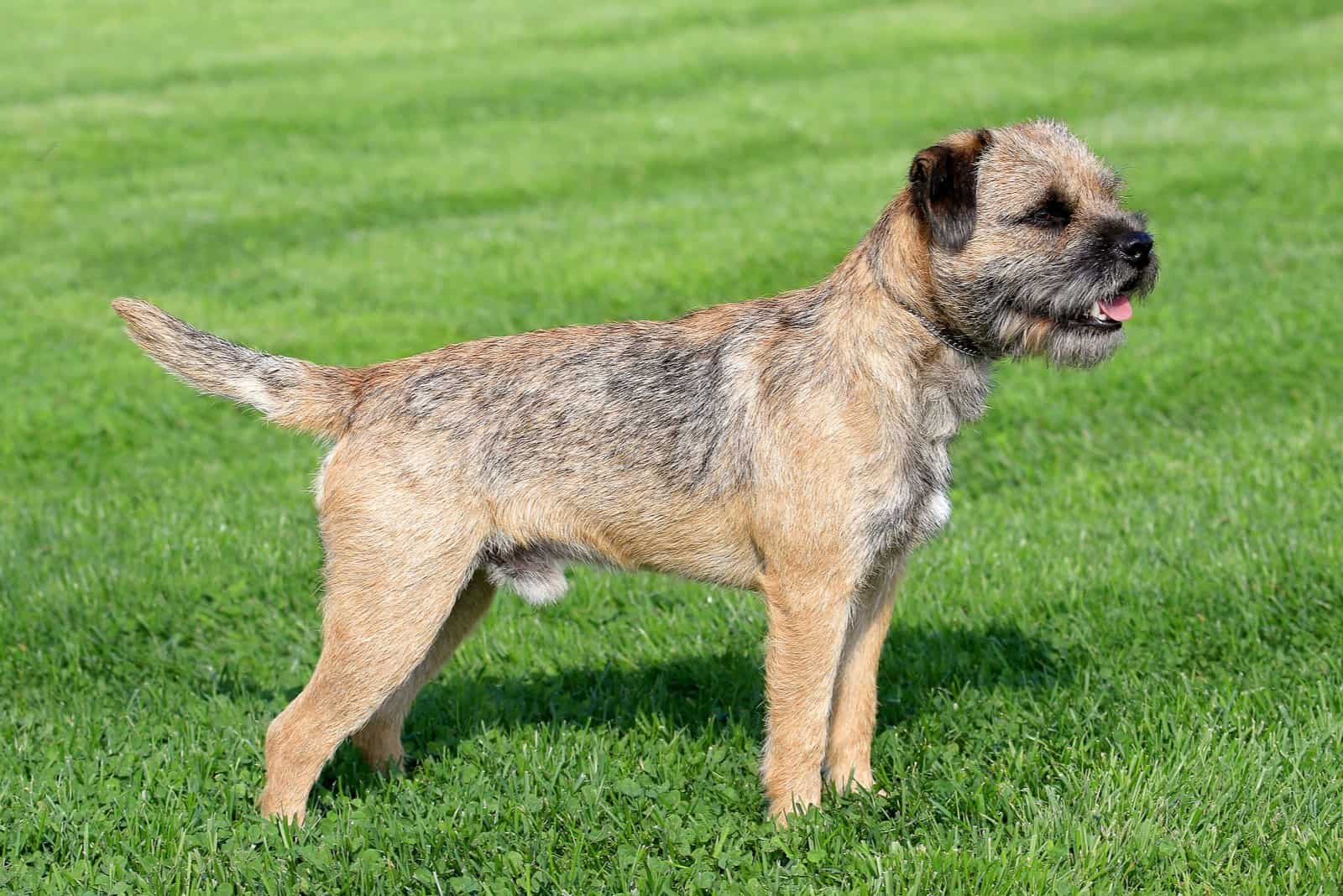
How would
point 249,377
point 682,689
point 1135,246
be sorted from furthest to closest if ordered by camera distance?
point 682,689 < point 249,377 < point 1135,246

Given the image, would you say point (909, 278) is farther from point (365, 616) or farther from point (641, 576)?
point (641, 576)

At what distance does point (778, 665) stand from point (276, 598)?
2924mm

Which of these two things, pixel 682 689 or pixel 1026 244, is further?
pixel 682 689

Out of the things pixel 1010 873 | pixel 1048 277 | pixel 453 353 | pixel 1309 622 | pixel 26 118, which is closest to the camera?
pixel 1010 873

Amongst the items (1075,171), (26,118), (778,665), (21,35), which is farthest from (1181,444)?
(21,35)

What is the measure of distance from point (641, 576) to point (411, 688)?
6.18 feet

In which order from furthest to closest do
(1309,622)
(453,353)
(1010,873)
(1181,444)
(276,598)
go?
(1181,444), (276,598), (1309,622), (453,353), (1010,873)

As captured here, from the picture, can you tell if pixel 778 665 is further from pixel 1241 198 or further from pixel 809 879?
pixel 1241 198

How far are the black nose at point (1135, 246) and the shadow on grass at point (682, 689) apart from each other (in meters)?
1.78

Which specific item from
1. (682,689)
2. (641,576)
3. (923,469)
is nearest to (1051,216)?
(923,469)

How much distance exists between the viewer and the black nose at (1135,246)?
14.2 ft

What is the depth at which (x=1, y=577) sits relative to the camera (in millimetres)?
6547

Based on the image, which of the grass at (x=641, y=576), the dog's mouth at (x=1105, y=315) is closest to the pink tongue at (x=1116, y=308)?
the dog's mouth at (x=1105, y=315)

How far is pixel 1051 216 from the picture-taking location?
14.6 feet
